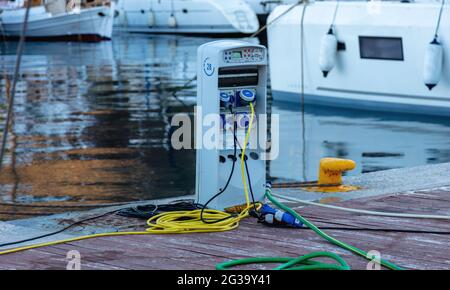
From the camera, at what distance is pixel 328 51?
2031cm

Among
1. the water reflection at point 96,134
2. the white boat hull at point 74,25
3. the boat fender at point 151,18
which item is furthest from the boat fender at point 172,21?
the water reflection at point 96,134

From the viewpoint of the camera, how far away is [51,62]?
3431cm

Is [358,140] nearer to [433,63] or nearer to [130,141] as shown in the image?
[433,63]

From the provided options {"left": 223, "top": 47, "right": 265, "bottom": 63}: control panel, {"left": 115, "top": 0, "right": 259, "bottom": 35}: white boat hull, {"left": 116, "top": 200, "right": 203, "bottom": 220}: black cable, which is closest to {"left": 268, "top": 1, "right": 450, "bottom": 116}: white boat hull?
{"left": 223, "top": 47, "right": 265, "bottom": 63}: control panel

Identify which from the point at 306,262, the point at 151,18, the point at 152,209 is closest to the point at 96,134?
the point at 152,209

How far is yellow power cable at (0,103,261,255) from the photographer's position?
653 cm

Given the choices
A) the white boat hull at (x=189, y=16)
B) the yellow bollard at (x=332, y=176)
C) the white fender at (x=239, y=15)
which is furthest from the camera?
the white boat hull at (x=189, y=16)

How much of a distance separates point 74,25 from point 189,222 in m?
44.0

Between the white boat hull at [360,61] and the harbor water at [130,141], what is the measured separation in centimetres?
33

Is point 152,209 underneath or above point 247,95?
underneath

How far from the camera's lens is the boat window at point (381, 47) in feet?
63.7

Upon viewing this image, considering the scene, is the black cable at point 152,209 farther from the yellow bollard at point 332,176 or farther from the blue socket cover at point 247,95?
the yellow bollard at point 332,176
